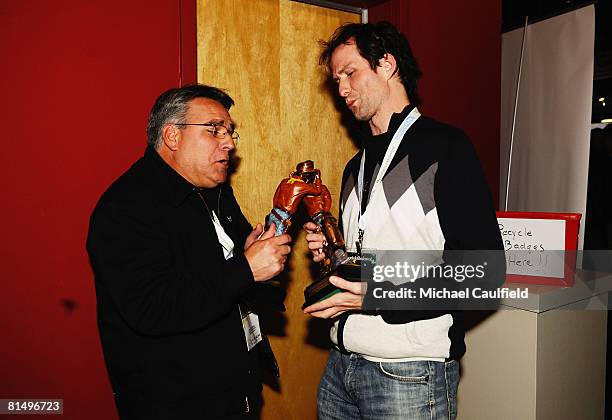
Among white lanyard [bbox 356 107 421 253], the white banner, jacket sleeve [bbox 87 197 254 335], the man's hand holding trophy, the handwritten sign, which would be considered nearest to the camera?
jacket sleeve [bbox 87 197 254 335]

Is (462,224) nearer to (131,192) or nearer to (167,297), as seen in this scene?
(167,297)

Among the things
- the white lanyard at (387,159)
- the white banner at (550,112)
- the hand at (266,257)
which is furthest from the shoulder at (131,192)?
the white banner at (550,112)

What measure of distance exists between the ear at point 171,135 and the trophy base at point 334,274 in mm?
629

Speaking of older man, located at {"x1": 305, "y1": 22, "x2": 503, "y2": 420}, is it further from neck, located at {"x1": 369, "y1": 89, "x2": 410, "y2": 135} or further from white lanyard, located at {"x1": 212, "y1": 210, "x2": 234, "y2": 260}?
white lanyard, located at {"x1": 212, "y1": 210, "x2": 234, "y2": 260}

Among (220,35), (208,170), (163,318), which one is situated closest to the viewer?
(163,318)

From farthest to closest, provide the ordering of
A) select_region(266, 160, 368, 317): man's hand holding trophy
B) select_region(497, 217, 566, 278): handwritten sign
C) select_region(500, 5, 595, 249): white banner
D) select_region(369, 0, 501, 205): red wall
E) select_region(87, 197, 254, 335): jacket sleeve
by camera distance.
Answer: select_region(500, 5, 595, 249): white banner
select_region(369, 0, 501, 205): red wall
select_region(497, 217, 566, 278): handwritten sign
select_region(266, 160, 368, 317): man's hand holding trophy
select_region(87, 197, 254, 335): jacket sleeve

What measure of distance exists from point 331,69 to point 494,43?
164 cm

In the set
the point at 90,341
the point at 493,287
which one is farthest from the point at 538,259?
the point at 90,341

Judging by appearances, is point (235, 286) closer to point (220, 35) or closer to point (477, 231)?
point (477, 231)

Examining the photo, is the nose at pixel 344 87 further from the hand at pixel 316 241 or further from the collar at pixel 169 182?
the collar at pixel 169 182

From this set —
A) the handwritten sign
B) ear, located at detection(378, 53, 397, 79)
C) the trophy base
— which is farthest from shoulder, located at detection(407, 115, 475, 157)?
the handwritten sign

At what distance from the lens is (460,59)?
2.88m

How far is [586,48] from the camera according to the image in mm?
3205

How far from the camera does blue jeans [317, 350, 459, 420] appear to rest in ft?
4.84
